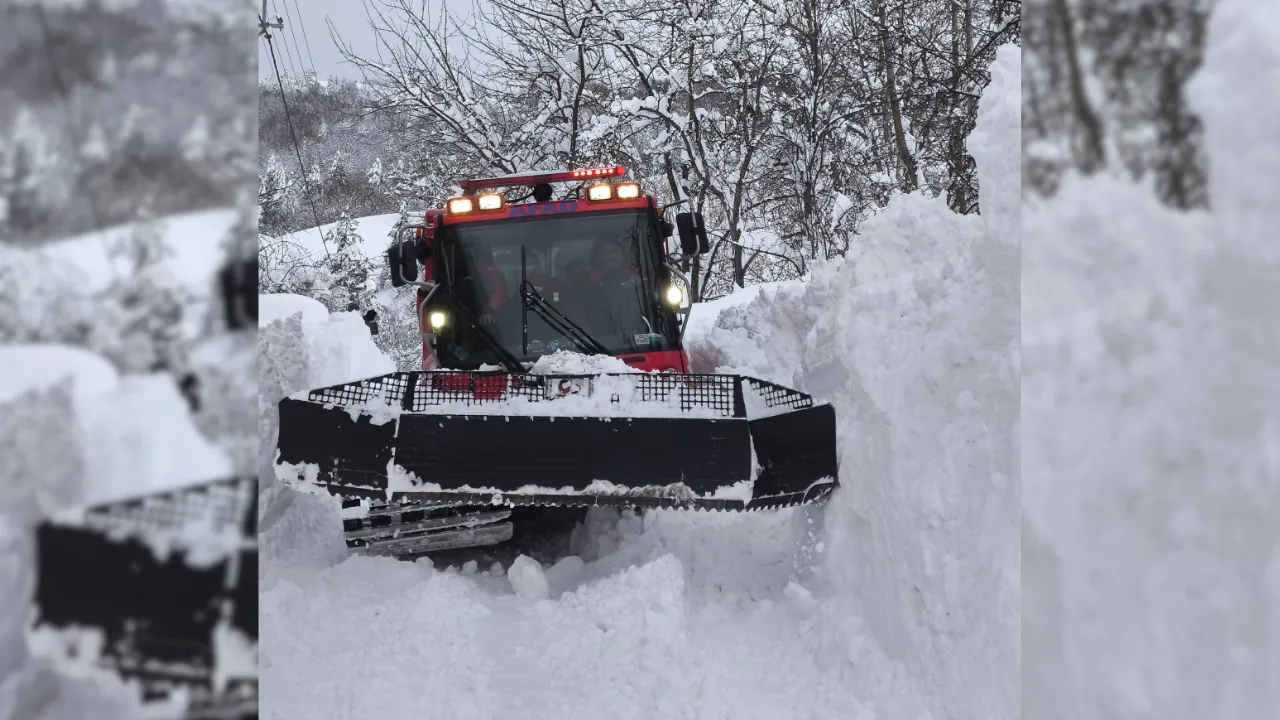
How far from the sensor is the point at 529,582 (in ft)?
15.0

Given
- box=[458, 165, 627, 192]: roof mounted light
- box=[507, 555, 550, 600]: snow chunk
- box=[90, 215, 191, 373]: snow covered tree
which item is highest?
box=[458, 165, 627, 192]: roof mounted light

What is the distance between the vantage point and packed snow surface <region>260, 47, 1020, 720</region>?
3230 millimetres

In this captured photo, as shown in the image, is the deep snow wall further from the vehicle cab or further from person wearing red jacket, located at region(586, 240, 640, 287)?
person wearing red jacket, located at region(586, 240, 640, 287)

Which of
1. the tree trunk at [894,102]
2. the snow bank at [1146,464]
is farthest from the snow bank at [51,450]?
the tree trunk at [894,102]

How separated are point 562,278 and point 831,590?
2888mm

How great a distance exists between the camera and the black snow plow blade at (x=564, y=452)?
4449mm

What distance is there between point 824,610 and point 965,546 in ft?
3.55

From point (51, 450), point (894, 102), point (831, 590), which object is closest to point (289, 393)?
point (831, 590)

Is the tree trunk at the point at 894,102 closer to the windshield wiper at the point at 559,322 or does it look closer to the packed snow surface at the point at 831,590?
the packed snow surface at the point at 831,590

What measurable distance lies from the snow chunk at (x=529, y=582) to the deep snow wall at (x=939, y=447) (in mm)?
1435

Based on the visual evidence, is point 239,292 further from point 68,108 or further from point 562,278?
point 562,278

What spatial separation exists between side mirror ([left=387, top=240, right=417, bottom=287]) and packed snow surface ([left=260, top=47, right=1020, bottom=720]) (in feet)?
6.44

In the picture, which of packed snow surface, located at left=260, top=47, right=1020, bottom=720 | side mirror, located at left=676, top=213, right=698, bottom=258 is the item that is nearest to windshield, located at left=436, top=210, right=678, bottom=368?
side mirror, located at left=676, top=213, right=698, bottom=258

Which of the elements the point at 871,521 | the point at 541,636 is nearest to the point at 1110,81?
the point at 871,521
